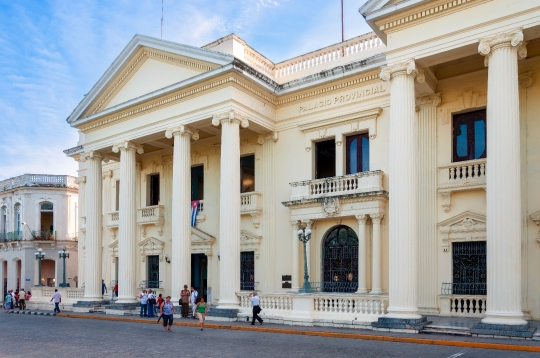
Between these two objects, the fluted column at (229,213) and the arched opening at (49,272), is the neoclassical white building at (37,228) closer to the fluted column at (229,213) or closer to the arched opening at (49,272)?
the arched opening at (49,272)

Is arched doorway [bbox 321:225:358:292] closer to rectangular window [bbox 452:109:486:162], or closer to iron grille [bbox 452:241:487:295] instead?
iron grille [bbox 452:241:487:295]

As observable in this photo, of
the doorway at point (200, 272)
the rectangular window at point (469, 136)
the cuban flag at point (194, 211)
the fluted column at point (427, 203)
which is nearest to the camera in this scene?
A: the fluted column at point (427, 203)

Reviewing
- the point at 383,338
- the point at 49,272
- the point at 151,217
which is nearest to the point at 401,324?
the point at 383,338

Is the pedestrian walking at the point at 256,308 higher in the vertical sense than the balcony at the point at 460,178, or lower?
lower

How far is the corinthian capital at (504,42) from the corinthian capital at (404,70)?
199 cm

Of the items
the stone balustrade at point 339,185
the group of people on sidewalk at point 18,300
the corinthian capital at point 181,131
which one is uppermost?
the corinthian capital at point 181,131

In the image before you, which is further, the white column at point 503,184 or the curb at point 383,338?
the white column at point 503,184

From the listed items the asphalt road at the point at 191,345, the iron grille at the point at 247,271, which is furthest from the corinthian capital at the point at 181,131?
the asphalt road at the point at 191,345

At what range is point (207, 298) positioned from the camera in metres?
24.0

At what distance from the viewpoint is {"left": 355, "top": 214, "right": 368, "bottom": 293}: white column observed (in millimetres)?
19297

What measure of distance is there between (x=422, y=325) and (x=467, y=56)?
8216 mm

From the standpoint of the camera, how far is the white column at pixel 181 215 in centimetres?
2114

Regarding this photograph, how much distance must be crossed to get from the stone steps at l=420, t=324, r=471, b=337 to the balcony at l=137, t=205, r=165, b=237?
15.0 m

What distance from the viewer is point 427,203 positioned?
18.3 metres
